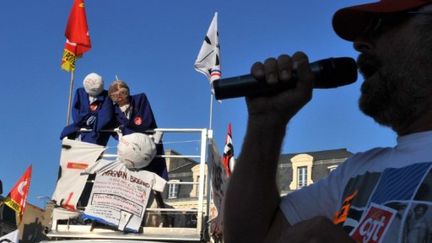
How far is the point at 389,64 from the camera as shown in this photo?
1993 millimetres

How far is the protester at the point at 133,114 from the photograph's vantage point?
7.89 metres

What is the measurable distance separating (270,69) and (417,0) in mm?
507

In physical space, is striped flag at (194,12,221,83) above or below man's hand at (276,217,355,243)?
above

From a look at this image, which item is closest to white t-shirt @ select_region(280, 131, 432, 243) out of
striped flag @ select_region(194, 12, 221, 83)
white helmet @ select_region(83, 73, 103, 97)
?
white helmet @ select_region(83, 73, 103, 97)

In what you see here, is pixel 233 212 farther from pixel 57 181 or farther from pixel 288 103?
pixel 57 181

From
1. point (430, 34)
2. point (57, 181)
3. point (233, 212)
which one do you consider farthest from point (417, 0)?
point (57, 181)

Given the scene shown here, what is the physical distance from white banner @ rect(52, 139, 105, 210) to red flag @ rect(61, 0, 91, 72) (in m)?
3.82

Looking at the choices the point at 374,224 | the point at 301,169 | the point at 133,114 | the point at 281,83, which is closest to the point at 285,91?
the point at 281,83

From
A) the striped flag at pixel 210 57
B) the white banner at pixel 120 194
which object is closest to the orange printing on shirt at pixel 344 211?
the white banner at pixel 120 194

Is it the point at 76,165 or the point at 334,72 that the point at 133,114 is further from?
the point at 334,72

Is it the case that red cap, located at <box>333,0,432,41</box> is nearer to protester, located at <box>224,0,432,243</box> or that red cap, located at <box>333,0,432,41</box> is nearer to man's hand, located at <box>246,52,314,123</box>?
protester, located at <box>224,0,432,243</box>

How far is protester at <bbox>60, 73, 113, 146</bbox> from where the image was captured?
8.04m

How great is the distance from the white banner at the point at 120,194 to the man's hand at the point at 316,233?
6068 millimetres

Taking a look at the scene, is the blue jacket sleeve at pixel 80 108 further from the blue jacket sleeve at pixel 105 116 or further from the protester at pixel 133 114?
the protester at pixel 133 114
